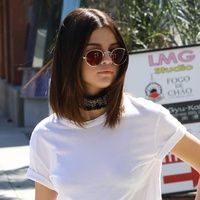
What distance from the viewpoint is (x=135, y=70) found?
6.22m

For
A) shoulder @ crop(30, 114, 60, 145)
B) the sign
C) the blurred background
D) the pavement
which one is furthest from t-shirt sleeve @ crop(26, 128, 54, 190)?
the blurred background

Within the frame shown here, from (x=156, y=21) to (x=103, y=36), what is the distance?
5.71 m

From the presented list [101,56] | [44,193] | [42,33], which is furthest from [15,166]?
[101,56]

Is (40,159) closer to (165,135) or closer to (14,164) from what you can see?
(165,135)

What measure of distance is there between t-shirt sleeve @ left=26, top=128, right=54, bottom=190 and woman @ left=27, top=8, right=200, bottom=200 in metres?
0.02

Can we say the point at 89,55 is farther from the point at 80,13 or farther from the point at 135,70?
the point at 135,70

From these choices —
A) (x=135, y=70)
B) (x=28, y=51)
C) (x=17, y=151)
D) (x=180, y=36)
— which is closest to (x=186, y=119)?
(x=135, y=70)

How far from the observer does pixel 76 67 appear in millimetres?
2354

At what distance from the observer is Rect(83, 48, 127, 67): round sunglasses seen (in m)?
2.30

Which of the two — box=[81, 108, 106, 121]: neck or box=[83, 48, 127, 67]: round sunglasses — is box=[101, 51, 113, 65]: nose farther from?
box=[81, 108, 106, 121]: neck

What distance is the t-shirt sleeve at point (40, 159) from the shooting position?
2.44 metres

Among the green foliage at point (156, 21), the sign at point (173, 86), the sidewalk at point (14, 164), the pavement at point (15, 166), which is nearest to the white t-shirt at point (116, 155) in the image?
the sign at point (173, 86)

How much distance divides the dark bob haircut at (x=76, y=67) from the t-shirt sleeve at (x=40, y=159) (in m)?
0.11

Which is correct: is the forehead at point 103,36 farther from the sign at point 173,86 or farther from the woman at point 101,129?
the sign at point 173,86
